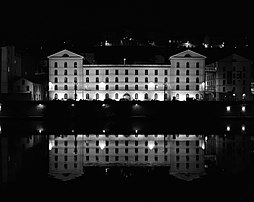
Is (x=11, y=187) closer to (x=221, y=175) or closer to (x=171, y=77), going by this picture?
(x=221, y=175)

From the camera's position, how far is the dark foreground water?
17922mm

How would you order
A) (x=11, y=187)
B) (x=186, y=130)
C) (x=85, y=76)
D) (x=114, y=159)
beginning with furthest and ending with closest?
1. (x=85, y=76)
2. (x=186, y=130)
3. (x=114, y=159)
4. (x=11, y=187)

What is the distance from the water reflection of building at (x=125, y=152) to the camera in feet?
77.6

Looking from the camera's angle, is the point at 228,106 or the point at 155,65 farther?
the point at 155,65

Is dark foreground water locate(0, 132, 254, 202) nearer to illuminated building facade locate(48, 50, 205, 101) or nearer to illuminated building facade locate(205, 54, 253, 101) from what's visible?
illuminated building facade locate(48, 50, 205, 101)

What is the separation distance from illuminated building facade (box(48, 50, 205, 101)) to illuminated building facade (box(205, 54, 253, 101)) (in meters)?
5.89

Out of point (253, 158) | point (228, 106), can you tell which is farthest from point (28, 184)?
point (228, 106)

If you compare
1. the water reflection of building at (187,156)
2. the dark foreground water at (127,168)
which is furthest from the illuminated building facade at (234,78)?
the dark foreground water at (127,168)

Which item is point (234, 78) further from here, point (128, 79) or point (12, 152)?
point (12, 152)

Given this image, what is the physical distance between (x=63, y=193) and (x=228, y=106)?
49.4 meters

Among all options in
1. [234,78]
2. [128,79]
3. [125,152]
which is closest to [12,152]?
[125,152]

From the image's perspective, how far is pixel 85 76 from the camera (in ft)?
252

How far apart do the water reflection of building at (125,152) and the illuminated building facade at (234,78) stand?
4198 cm

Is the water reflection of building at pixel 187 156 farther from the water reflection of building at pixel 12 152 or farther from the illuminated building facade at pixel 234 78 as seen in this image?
the illuminated building facade at pixel 234 78
